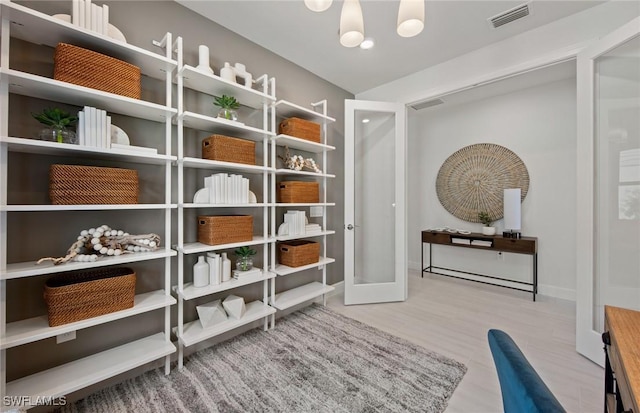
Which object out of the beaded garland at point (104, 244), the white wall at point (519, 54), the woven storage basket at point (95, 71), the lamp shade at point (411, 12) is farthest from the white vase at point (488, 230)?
the woven storage basket at point (95, 71)

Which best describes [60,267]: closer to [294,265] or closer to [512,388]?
[294,265]

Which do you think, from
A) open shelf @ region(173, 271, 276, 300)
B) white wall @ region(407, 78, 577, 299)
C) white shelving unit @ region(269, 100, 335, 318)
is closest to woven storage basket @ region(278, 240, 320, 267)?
white shelving unit @ region(269, 100, 335, 318)

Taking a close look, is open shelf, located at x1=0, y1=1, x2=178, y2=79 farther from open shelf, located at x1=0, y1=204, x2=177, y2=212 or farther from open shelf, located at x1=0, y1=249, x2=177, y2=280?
open shelf, located at x1=0, y1=249, x2=177, y2=280

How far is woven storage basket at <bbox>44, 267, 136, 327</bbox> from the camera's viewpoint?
1.31 meters

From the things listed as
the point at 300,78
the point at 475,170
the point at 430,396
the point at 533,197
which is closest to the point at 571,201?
the point at 533,197

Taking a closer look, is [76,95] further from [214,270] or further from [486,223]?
[486,223]

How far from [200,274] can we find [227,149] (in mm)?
975

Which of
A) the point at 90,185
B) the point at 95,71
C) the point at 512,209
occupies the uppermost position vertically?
the point at 95,71

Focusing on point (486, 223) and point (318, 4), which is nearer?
point (318, 4)

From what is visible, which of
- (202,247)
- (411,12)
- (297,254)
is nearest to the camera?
(411,12)

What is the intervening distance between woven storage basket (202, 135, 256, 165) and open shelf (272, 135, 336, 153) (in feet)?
1.15

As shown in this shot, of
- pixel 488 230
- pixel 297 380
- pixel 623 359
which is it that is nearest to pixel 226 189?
pixel 297 380

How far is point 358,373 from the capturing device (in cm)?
178

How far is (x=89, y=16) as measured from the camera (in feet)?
4.70
